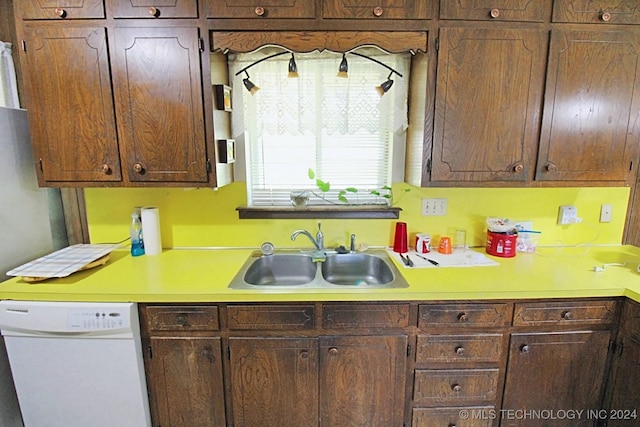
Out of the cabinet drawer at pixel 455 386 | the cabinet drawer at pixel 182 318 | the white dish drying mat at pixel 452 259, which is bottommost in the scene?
the cabinet drawer at pixel 455 386

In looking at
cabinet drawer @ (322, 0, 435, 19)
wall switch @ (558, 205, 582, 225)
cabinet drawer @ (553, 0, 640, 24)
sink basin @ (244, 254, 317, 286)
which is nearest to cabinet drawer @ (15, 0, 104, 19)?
cabinet drawer @ (322, 0, 435, 19)

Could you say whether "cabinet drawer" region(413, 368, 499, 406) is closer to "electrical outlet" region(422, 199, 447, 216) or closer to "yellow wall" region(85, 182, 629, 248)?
"yellow wall" region(85, 182, 629, 248)

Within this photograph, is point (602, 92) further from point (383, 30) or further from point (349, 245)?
point (349, 245)

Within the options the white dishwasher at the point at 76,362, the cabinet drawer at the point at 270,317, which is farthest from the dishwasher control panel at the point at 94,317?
the cabinet drawer at the point at 270,317

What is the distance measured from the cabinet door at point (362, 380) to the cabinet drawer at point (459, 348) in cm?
10

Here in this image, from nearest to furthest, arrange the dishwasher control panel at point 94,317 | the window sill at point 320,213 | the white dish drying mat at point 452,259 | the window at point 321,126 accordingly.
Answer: the dishwasher control panel at point 94,317 → the white dish drying mat at point 452,259 → the window at point 321,126 → the window sill at point 320,213

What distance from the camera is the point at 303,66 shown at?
182cm

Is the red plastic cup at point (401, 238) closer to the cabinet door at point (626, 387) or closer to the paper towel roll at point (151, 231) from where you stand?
the cabinet door at point (626, 387)

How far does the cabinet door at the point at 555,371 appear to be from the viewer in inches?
57.8

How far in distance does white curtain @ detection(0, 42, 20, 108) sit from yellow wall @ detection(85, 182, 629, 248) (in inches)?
23.8

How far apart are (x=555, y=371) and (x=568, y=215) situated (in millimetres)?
959

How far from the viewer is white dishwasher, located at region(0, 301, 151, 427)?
4.51ft

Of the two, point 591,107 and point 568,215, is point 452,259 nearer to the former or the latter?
point 568,215

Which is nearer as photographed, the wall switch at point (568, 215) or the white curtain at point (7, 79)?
the white curtain at point (7, 79)
